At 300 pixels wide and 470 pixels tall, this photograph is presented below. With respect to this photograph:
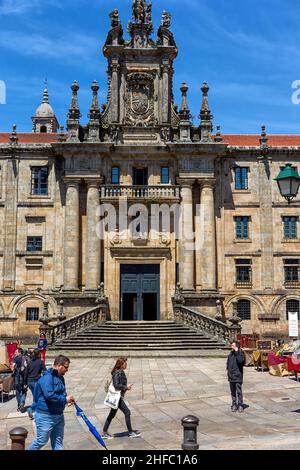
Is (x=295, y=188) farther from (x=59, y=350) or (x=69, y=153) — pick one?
(x=69, y=153)

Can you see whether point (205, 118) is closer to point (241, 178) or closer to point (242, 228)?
point (241, 178)

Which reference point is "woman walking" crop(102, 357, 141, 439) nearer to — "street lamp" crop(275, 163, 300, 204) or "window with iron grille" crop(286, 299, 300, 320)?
Answer: "street lamp" crop(275, 163, 300, 204)

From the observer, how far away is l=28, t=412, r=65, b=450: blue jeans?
8633 mm

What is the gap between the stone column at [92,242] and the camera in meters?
35.7

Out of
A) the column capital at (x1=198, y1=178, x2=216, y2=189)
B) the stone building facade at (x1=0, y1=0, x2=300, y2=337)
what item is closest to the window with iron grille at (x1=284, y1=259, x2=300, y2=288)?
the stone building facade at (x1=0, y1=0, x2=300, y2=337)

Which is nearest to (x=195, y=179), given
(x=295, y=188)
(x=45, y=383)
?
(x=295, y=188)

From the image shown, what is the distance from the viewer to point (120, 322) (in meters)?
33.5

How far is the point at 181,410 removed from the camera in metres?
15.0

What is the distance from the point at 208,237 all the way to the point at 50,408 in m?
28.3

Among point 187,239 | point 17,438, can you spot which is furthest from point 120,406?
point 187,239

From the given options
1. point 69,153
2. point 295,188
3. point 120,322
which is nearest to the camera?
point 295,188

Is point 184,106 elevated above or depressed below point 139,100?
below

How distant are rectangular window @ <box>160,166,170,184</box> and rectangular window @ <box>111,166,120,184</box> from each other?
2895mm

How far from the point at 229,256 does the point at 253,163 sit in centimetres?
663
